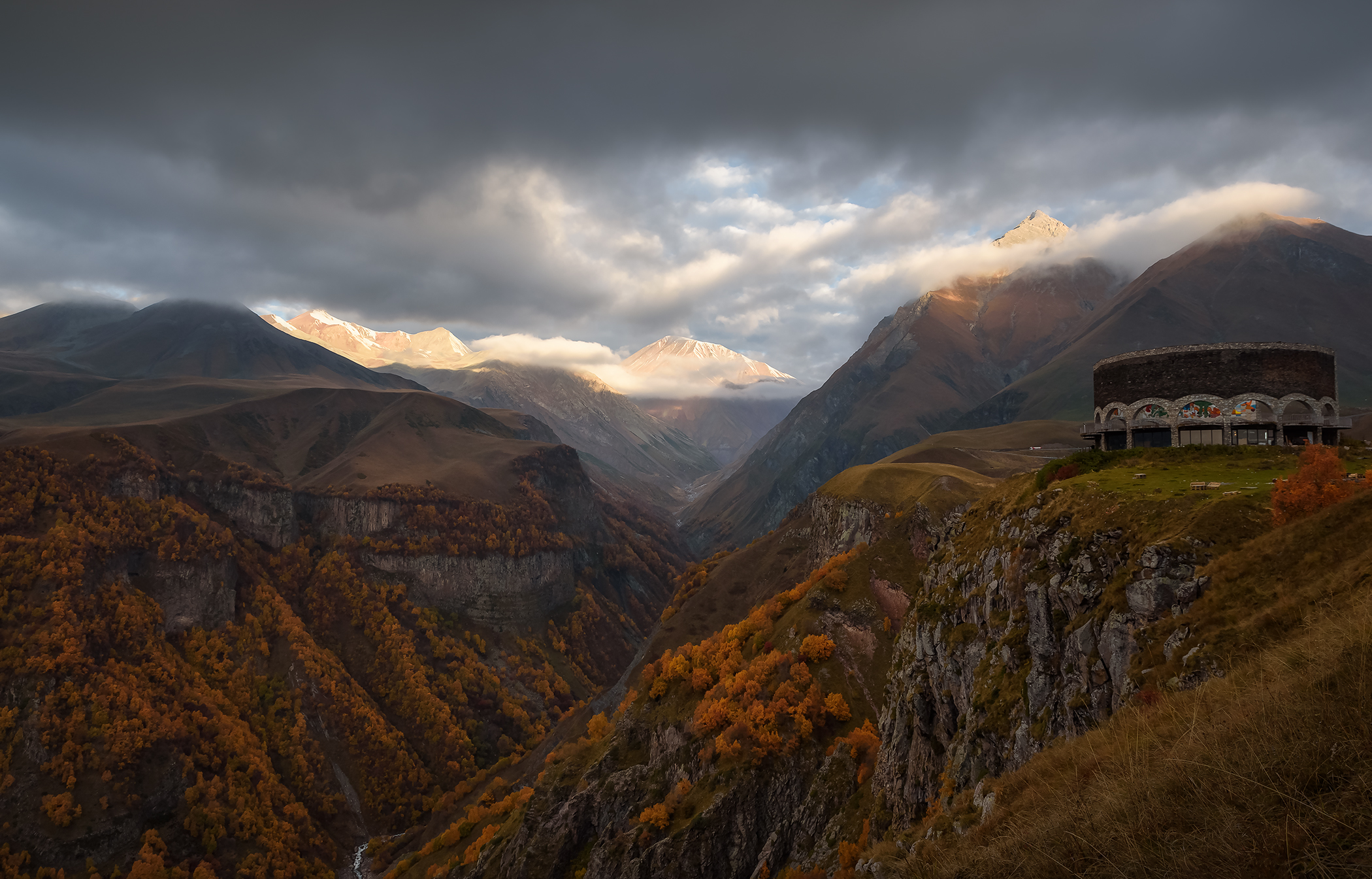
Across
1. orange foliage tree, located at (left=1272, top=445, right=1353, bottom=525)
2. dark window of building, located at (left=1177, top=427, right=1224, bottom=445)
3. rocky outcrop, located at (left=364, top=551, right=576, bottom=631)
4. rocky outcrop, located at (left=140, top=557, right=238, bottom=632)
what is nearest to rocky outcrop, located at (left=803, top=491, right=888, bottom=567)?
dark window of building, located at (left=1177, top=427, right=1224, bottom=445)

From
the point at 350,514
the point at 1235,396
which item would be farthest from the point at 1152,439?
the point at 350,514

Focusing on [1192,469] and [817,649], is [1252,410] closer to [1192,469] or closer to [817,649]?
[1192,469]

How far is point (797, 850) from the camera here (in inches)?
2002

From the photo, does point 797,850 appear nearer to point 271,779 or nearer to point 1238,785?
point 1238,785

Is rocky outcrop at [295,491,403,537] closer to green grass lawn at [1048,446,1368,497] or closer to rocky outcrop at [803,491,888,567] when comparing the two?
rocky outcrop at [803,491,888,567]

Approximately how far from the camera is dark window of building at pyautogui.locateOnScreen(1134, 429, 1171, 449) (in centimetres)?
3534

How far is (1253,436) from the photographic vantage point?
3284 cm

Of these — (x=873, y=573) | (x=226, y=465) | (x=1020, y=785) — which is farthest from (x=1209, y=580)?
(x=226, y=465)

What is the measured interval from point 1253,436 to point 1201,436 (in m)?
2.18

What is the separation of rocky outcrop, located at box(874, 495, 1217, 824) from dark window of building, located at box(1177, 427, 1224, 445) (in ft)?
34.9

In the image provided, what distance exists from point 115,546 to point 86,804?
199 feet

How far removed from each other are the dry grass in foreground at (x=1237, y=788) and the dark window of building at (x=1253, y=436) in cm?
2377

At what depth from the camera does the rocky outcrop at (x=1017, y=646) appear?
20750 millimetres

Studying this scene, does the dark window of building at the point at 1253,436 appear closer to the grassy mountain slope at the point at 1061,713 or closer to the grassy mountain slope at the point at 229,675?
the grassy mountain slope at the point at 1061,713
